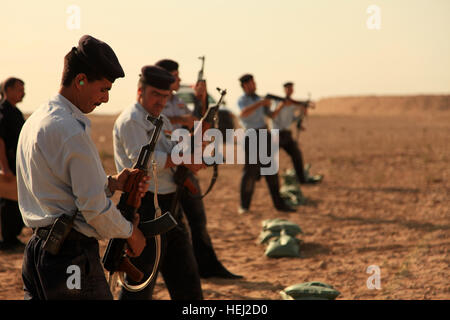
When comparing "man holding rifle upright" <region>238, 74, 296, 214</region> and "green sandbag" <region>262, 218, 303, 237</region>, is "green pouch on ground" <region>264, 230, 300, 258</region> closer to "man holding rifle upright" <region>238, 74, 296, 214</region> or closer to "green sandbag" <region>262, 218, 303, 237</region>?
"green sandbag" <region>262, 218, 303, 237</region>

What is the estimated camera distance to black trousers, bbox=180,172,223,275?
5.86 meters

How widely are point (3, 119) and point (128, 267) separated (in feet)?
13.9

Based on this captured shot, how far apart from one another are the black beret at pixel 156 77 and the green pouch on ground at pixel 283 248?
378cm

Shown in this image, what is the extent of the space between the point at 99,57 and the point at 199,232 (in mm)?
3537

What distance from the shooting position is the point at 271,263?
7223 mm

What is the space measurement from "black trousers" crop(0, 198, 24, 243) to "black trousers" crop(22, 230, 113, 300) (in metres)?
4.81

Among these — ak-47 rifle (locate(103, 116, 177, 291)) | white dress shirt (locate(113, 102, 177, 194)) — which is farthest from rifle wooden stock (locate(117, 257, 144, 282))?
white dress shirt (locate(113, 102, 177, 194))

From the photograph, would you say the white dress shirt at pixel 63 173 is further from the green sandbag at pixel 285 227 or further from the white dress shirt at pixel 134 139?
the green sandbag at pixel 285 227

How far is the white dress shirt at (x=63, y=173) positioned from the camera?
8.57 ft

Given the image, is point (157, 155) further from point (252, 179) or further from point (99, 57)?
point (252, 179)

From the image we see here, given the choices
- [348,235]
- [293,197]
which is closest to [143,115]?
[348,235]
